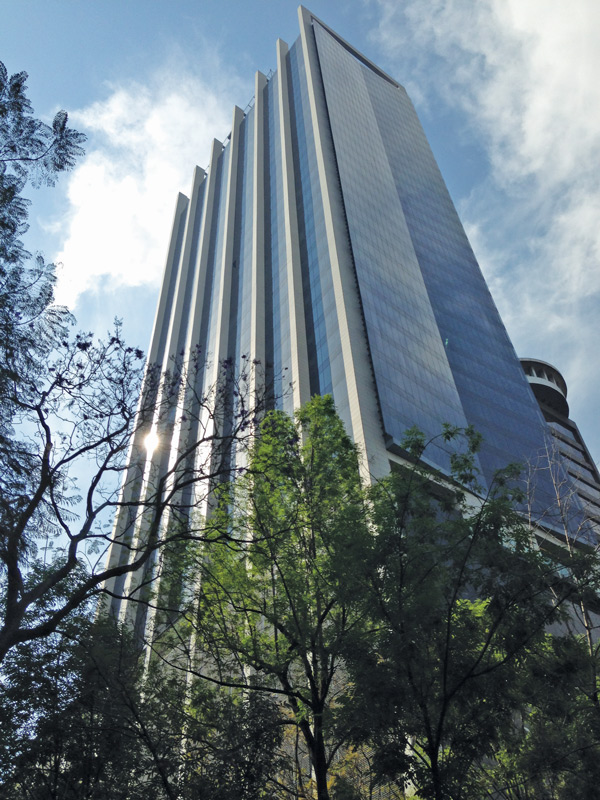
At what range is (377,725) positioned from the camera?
9188 mm

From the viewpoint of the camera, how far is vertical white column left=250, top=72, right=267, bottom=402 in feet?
161

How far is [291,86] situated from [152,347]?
36.0 metres

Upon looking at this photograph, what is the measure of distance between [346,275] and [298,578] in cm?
3489

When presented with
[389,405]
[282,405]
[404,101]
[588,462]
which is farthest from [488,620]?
[404,101]

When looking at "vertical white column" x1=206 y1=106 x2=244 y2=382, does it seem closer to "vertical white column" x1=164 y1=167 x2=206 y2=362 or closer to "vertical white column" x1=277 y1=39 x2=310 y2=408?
"vertical white column" x1=277 y1=39 x2=310 y2=408

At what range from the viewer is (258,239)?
58625mm

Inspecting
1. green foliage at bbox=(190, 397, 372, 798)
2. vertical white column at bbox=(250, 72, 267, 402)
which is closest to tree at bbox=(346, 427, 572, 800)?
green foliage at bbox=(190, 397, 372, 798)

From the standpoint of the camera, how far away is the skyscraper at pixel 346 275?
132 feet

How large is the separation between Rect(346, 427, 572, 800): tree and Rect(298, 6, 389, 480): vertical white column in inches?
585

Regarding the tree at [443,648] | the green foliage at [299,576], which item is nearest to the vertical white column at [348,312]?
the green foliage at [299,576]

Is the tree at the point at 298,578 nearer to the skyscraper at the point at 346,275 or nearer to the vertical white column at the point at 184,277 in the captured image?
the skyscraper at the point at 346,275

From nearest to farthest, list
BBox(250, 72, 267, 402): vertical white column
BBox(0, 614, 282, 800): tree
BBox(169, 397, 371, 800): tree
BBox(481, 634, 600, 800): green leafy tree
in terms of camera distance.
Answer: BBox(0, 614, 282, 800): tree
BBox(481, 634, 600, 800): green leafy tree
BBox(169, 397, 371, 800): tree
BBox(250, 72, 267, 402): vertical white column

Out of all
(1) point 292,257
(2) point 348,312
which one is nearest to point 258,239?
(1) point 292,257

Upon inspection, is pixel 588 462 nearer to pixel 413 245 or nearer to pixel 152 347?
pixel 413 245
